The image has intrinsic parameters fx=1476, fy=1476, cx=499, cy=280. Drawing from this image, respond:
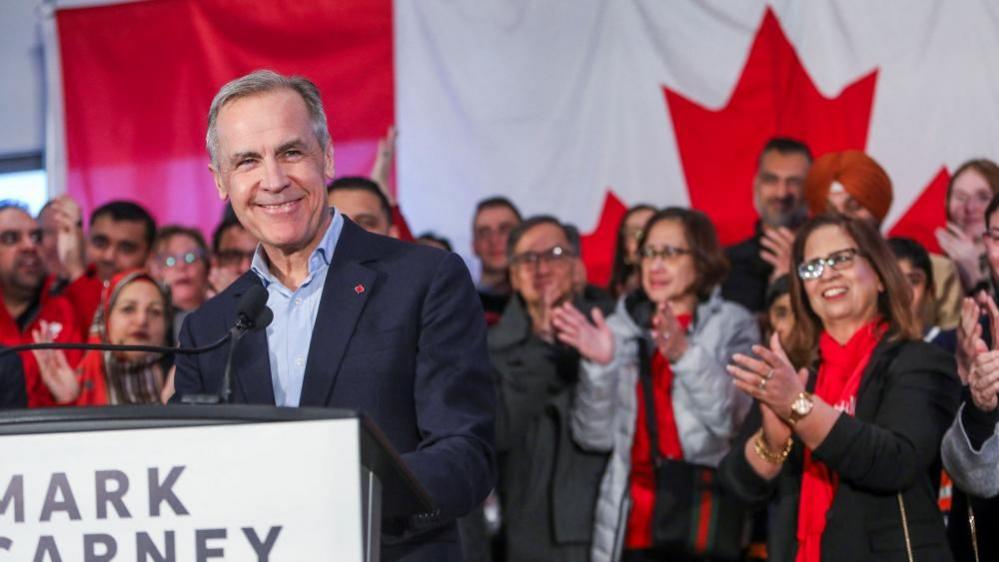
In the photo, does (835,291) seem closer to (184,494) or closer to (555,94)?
(184,494)

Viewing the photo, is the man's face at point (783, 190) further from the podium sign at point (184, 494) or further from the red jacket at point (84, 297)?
the podium sign at point (184, 494)

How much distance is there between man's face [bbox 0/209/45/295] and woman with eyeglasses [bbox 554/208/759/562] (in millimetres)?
2098

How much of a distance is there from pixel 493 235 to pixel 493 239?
0.06 ft

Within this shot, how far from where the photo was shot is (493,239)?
20.6ft

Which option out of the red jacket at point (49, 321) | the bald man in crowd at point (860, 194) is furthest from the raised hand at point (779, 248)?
the red jacket at point (49, 321)

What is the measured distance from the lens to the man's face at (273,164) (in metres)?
2.48

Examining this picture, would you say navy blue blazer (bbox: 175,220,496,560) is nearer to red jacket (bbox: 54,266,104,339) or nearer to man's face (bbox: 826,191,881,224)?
man's face (bbox: 826,191,881,224)

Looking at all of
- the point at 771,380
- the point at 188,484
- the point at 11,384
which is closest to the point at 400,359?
the point at 188,484

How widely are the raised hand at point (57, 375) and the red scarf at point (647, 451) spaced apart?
6.38 ft

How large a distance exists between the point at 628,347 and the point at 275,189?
2.54 metres

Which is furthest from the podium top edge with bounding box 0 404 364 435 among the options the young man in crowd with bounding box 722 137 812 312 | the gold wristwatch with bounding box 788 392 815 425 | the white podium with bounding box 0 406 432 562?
the young man in crowd with bounding box 722 137 812 312

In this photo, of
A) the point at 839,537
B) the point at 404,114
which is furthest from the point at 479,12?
the point at 839,537

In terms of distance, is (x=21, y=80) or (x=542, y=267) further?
(x=21, y=80)

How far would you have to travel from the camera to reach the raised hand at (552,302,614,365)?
465cm
